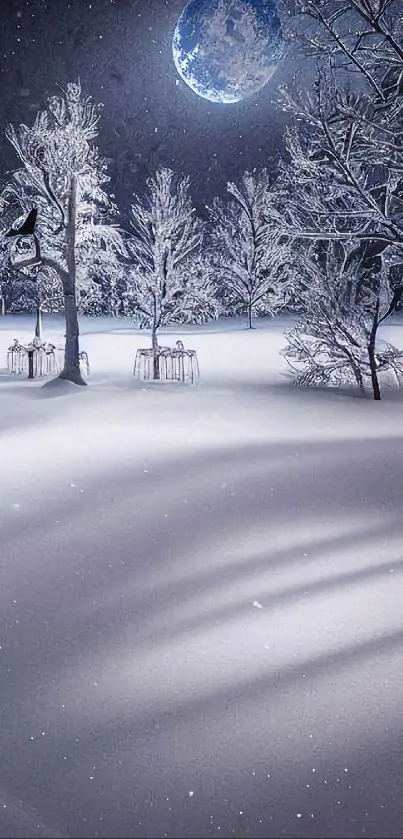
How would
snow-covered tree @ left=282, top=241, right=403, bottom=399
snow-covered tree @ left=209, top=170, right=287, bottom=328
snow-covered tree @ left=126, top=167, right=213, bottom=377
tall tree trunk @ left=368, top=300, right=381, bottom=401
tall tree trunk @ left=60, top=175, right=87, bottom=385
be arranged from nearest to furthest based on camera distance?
tall tree trunk @ left=368, top=300, right=381, bottom=401 → snow-covered tree @ left=282, top=241, right=403, bottom=399 → tall tree trunk @ left=60, top=175, right=87, bottom=385 → snow-covered tree @ left=126, top=167, right=213, bottom=377 → snow-covered tree @ left=209, top=170, right=287, bottom=328

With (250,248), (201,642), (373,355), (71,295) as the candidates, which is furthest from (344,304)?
(250,248)

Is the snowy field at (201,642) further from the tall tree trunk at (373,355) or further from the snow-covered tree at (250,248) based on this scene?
the snow-covered tree at (250,248)

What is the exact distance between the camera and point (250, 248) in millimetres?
43938

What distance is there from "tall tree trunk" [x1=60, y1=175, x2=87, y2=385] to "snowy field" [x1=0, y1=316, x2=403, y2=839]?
865 cm

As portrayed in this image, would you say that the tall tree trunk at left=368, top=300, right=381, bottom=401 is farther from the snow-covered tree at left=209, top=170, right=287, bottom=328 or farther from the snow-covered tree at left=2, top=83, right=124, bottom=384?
the snow-covered tree at left=209, top=170, right=287, bottom=328

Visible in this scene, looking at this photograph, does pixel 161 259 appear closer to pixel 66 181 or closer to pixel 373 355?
pixel 66 181

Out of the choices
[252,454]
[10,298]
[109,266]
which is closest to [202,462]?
[252,454]

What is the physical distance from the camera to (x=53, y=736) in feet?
11.6

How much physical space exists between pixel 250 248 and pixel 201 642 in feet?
135

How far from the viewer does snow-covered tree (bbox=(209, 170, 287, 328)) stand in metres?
44.0

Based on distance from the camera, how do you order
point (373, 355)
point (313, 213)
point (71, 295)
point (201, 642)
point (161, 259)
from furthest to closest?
point (161, 259) < point (71, 295) < point (373, 355) < point (313, 213) < point (201, 642)

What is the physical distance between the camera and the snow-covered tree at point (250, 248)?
44000mm

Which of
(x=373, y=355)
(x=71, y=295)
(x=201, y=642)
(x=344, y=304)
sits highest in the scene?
(x=71, y=295)

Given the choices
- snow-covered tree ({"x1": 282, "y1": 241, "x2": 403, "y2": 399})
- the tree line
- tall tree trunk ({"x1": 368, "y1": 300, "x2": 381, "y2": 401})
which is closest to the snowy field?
the tree line
